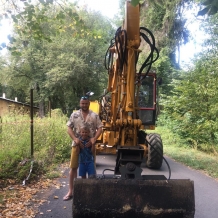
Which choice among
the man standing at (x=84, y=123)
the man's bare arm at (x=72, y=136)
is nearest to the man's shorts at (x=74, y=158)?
the man standing at (x=84, y=123)

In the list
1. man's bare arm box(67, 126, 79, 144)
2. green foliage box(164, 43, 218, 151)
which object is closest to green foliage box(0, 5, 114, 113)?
green foliage box(164, 43, 218, 151)

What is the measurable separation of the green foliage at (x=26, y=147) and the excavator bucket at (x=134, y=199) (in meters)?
2.81

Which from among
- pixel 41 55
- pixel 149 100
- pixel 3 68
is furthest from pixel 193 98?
pixel 3 68

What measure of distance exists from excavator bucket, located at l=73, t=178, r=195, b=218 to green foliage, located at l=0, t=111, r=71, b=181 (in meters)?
2.81

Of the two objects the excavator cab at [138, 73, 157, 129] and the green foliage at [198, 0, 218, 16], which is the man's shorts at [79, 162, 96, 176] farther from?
the excavator cab at [138, 73, 157, 129]

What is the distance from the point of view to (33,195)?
5.71 m

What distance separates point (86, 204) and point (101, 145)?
4566mm

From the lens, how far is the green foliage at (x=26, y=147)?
6.58m

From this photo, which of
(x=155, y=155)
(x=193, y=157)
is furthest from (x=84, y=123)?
(x=193, y=157)

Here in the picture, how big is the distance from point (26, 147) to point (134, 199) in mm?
4280

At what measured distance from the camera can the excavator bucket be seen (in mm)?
4039

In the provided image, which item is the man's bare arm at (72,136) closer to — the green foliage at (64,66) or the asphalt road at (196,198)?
the asphalt road at (196,198)

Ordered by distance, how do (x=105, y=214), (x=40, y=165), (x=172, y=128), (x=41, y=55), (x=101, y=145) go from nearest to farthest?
(x=105, y=214) → (x=40, y=165) → (x=101, y=145) → (x=172, y=128) → (x=41, y=55)

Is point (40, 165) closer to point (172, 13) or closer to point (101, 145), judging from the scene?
point (101, 145)
